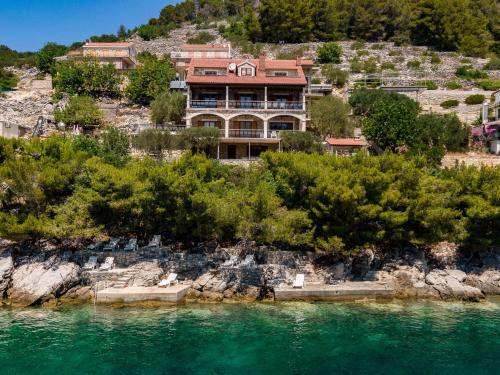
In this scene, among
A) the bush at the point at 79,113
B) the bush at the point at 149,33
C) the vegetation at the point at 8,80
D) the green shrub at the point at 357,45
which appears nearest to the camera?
the bush at the point at 79,113

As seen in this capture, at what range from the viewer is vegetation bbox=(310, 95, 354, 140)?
1806 inches

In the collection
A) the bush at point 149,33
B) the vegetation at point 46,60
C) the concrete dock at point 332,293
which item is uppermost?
the bush at point 149,33

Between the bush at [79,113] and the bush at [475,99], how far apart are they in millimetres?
40431

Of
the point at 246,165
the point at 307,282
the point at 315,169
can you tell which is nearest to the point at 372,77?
the point at 246,165

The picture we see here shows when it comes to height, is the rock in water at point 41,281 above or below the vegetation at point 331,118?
below

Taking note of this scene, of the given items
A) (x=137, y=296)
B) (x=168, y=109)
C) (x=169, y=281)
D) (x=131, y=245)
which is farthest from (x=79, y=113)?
(x=137, y=296)

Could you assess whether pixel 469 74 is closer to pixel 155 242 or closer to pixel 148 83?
pixel 148 83

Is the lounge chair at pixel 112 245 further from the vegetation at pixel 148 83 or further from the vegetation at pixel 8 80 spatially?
the vegetation at pixel 8 80

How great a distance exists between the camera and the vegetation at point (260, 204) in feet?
89.6

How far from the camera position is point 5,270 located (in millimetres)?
26266

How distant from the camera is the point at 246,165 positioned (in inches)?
1599

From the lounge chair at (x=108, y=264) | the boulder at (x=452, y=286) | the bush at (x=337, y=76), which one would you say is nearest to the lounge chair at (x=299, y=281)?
the boulder at (x=452, y=286)

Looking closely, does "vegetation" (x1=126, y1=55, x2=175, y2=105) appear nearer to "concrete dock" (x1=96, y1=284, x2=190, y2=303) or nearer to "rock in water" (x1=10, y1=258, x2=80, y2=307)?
"rock in water" (x1=10, y1=258, x2=80, y2=307)

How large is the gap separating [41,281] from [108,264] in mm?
3416
